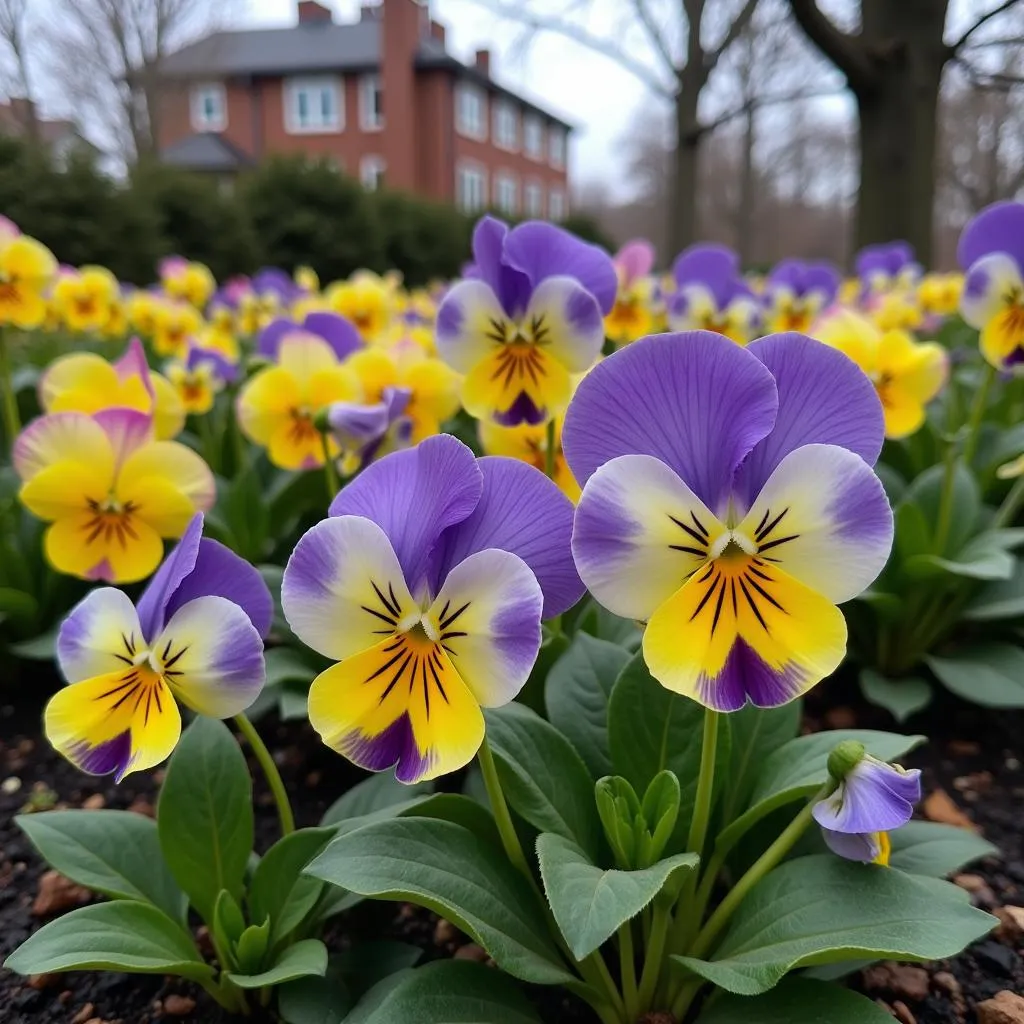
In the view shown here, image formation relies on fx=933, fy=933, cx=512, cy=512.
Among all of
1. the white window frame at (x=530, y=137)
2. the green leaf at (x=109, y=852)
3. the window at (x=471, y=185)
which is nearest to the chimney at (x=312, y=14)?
the white window frame at (x=530, y=137)

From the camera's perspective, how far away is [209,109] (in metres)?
38.5

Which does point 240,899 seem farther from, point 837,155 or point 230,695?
point 837,155

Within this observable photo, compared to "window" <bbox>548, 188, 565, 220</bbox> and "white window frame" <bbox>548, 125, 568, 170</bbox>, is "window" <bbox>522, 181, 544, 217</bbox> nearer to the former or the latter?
"window" <bbox>548, 188, 565, 220</bbox>

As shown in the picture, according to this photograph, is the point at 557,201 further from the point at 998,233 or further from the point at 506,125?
the point at 998,233

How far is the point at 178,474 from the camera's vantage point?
181 centimetres

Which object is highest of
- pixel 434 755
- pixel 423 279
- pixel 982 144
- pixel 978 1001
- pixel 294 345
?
pixel 982 144

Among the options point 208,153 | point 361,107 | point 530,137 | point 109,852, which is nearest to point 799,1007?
point 109,852

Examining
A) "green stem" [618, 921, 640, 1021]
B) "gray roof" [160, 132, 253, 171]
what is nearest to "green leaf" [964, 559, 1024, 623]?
"green stem" [618, 921, 640, 1021]

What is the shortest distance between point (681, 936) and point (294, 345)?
157 cm

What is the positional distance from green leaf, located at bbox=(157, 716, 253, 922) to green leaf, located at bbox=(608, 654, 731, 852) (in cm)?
61

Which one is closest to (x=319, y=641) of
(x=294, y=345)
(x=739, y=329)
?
(x=294, y=345)

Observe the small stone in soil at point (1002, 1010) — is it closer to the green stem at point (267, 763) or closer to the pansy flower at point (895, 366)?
the green stem at point (267, 763)

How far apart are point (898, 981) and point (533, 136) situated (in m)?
45.8

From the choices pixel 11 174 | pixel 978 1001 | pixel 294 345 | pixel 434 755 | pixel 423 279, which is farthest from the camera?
pixel 423 279
